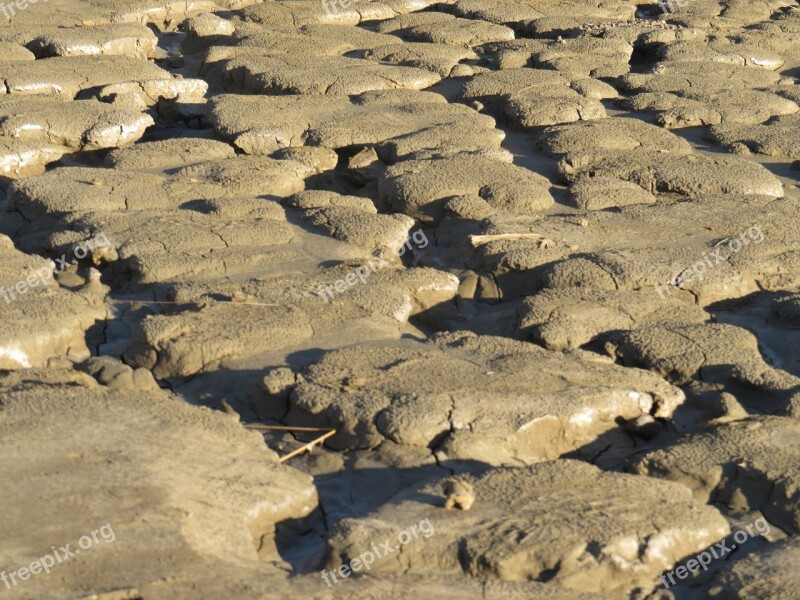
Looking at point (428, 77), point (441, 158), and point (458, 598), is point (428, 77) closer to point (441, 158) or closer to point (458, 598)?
point (441, 158)

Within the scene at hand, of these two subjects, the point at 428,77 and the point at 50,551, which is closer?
the point at 50,551

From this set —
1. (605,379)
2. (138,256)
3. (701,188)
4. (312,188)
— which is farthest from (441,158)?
(605,379)

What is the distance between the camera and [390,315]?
14.3 feet

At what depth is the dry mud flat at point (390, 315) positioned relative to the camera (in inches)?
118

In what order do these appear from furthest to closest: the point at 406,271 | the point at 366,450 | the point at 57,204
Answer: the point at 57,204
the point at 406,271
the point at 366,450

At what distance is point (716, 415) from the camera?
12.4 feet

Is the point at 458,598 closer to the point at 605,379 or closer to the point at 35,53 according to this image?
the point at 605,379

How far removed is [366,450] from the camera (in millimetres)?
3523

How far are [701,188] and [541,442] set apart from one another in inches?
101

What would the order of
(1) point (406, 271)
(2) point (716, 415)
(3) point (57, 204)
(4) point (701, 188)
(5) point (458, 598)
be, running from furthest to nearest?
(4) point (701, 188)
(3) point (57, 204)
(1) point (406, 271)
(2) point (716, 415)
(5) point (458, 598)

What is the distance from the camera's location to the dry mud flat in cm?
299

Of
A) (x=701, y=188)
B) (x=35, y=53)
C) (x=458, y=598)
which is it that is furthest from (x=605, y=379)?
(x=35, y=53)

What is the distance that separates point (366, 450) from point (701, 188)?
2855mm

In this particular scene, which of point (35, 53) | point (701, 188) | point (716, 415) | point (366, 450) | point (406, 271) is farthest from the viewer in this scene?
point (35, 53)
